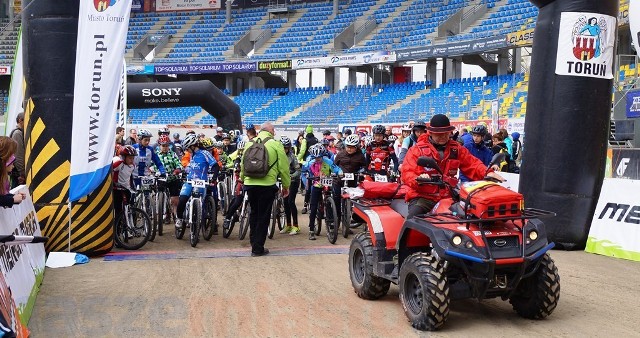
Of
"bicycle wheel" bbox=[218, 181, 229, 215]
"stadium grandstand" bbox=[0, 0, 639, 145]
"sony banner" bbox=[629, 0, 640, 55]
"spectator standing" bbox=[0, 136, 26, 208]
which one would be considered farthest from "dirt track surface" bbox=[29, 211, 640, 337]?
"stadium grandstand" bbox=[0, 0, 639, 145]

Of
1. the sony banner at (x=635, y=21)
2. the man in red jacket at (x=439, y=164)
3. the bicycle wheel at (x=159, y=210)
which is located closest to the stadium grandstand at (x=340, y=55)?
the sony banner at (x=635, y=21)

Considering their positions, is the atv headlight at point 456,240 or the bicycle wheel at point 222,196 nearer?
the atv headlight at point 456,240

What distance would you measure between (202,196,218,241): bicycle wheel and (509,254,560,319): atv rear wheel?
20.8ft

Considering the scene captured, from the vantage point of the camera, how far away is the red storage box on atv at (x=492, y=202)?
5738mm

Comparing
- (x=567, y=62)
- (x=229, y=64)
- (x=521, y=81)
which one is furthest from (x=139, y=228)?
(x=229, y=64)

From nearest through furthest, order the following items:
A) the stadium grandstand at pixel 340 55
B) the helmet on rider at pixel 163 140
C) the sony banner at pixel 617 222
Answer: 1. the sony banner at pixel 617 222
2. the helmet on rider at pixel 163 140
3. the stadium grandstand at pixel 340 55

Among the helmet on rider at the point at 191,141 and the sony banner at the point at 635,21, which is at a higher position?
the sony banner at the point at 635,21

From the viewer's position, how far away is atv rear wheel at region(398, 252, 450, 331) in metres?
5.74

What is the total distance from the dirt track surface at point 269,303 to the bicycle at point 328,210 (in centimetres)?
143

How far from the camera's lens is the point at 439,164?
21.7ft

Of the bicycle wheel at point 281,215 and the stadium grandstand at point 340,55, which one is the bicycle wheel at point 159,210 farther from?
the stadium grandstand at point 340,55

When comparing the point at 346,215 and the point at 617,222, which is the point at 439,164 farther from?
the point at 346,215

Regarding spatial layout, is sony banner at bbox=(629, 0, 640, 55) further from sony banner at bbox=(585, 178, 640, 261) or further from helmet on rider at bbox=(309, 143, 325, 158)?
helmet on rider at bbox=(309, 143, 325, 158)

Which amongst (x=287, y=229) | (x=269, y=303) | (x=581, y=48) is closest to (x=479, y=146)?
(x=581, y=48)
